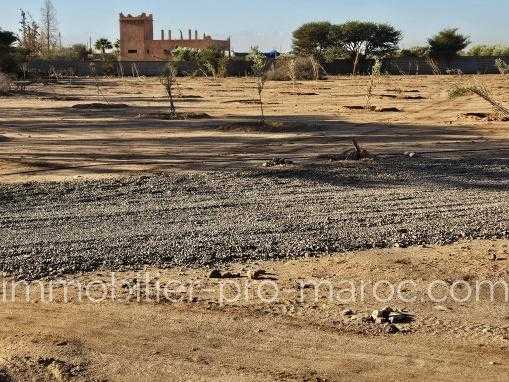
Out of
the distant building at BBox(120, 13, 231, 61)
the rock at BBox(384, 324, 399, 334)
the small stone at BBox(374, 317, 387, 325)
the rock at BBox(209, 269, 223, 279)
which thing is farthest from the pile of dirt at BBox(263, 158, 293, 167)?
the distant building at BBox(120, 13, 231, 61)

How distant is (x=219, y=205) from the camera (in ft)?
32.9

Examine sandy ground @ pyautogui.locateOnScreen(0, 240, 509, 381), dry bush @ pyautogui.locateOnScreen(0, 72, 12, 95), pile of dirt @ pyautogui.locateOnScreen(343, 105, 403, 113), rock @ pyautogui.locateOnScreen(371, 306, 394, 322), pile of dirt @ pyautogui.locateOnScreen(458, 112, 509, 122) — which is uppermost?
dry bush @ pyautogui.locateOnScreen(0, 72, 12, 95)

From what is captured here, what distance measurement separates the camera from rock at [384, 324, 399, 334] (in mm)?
5898

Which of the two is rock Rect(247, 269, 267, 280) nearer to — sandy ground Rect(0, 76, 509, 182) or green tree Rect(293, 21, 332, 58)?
sandy ground Rect(0, 76, 509, 182)

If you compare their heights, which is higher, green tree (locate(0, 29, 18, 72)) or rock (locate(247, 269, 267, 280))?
green tree (locate(0, 29, 18, 72))

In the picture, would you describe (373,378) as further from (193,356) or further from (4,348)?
(4,348)

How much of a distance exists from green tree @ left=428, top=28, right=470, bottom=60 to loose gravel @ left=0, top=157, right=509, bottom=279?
53.0 m

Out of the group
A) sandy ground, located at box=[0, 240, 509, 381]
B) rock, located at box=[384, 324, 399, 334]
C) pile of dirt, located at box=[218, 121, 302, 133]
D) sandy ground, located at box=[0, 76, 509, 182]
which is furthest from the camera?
pile of dirt, located at box=[218, 121, 302, 133]

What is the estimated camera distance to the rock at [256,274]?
23.6 feet

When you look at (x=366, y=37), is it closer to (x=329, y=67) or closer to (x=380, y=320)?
(x=329, y=67)

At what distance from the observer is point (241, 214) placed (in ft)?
31.4

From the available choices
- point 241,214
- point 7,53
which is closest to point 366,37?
point 7,53

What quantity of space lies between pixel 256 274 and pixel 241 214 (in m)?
2.36

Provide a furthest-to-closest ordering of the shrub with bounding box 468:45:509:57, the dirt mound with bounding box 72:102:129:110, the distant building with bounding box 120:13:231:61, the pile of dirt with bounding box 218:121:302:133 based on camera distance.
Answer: the distant building with bounding box 120:13:231:61
the shrub with bounding box 468:45:509:57
the dirt mound with bounding box 72:102:129:110
the pile of dirt with bounding box 218:121:302:133
